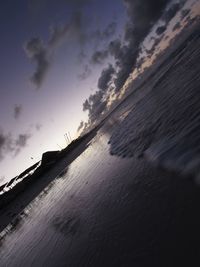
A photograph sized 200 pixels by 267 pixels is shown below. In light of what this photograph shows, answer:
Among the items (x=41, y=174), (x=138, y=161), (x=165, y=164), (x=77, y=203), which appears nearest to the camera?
(x=165, y=164)

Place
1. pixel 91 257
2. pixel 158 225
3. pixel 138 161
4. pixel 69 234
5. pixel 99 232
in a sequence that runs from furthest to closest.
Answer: pixel 138 161
pixel 69 234
pixel 99 232
pixel 91 257
pixel 158 225

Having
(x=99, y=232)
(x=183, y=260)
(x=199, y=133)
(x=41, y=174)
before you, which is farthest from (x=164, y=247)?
(x=41, y=174)

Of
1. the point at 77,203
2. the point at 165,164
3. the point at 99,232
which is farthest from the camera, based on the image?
the point at 77,203

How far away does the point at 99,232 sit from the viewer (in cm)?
475

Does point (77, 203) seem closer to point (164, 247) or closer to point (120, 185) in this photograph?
point (120, 185)

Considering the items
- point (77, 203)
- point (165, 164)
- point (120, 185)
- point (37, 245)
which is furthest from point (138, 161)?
point (37, 245)

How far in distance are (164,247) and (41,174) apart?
34.9 meters

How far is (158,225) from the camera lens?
3.48 m

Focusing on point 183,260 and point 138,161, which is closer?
point 183,260

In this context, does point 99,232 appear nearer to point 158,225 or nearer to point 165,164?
point 158,225

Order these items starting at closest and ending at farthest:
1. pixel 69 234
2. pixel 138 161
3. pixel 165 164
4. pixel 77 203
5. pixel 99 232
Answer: pixel 99 232, pixel 165 164, pixel 69 234, pixel 138 161, pixel 77 203

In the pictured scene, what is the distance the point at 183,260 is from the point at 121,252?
1.22 metres

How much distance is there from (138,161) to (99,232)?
2.80m

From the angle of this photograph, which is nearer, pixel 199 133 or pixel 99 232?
pixel 99 232
